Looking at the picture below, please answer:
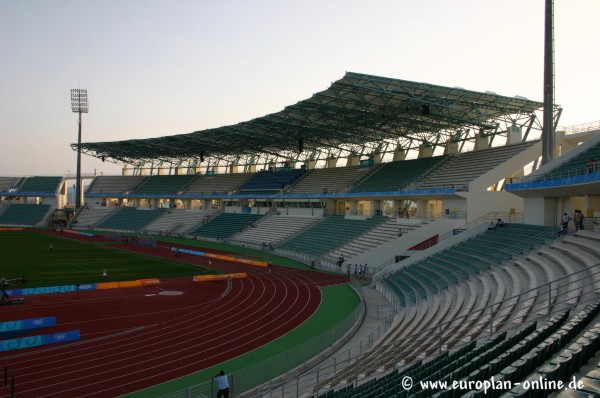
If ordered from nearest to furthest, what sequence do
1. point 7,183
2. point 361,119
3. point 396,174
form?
point 361,119 → point 396,174 → point 7,183

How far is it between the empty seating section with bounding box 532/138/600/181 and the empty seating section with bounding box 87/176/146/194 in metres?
74.4

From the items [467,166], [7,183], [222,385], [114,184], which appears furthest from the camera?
[7,183]

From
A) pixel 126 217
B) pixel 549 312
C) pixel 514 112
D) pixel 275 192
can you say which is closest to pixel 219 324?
pixel 549 312

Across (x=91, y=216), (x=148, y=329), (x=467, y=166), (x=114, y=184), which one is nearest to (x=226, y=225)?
(x=91, y=216)

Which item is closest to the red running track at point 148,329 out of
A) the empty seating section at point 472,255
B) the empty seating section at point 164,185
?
the empty seating section at point 472,255

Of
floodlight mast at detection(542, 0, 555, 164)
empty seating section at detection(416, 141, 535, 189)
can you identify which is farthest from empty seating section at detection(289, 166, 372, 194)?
floodlight mast at detection(542, 0, 555, 164)

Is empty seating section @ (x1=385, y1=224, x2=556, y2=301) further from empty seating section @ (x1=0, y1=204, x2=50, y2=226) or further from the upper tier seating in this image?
empty seating section @ (x1=0, y1=204, x2=50, y2=226)

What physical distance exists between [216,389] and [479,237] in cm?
1965

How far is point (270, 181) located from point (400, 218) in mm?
28074

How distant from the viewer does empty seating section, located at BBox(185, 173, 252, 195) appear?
69.9 meters

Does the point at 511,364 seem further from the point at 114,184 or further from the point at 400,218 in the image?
the point at 114,184

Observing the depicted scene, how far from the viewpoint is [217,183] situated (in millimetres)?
72938

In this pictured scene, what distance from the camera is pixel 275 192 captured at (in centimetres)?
6019

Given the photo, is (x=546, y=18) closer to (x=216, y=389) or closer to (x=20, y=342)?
(x=216, y=389)
